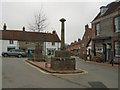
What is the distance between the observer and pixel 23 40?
6881cm

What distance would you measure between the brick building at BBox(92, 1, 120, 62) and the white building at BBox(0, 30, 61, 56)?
27.4m

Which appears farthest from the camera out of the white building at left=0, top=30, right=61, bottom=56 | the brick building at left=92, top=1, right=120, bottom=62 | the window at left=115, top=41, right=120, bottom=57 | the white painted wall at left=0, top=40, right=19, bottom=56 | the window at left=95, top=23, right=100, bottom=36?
the white building at left=0, top=30, right=61, bottom=56

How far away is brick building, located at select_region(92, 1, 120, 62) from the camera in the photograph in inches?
1232

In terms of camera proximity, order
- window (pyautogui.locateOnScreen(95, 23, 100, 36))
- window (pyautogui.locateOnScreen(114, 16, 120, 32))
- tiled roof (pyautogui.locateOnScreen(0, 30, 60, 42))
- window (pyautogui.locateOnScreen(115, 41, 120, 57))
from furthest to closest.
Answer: tiled roof (pyautogui.locateOnScreen(0, 30, 60, 42))
window (pyautogui.locateOnScreen(95, 23, 100, 36))
window (pyautogui.locateOnScreen(114, 16, 120, 32))
window (pyautogui.locateOnScreen(115, 41, 120, 57))

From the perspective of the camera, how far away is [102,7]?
38.4 metres

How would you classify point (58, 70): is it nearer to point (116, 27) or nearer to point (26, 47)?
point (116, 27)

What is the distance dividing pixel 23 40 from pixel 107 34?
38706 millimetres

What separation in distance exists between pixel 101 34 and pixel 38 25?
10353 millimetres

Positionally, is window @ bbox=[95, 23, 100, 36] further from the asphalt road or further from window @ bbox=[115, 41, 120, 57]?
the asphalt road

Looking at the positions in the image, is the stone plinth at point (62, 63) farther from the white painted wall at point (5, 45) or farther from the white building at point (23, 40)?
the white painted wall at point (5, 45)

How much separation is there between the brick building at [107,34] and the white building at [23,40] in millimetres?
27366

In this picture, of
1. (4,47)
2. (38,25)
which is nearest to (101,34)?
(38,25)

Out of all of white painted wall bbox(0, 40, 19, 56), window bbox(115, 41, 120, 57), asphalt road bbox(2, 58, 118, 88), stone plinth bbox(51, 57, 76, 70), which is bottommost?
asphalt road bbox(2, 58, 118, 88)

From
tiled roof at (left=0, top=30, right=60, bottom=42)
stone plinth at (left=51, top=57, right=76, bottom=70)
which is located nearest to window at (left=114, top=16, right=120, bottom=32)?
stone plinth at (left=51, top=57, right=76, bottom=70)
